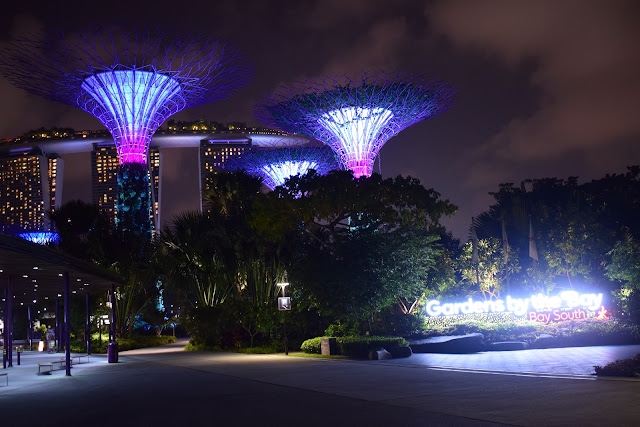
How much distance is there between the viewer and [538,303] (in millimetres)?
32938

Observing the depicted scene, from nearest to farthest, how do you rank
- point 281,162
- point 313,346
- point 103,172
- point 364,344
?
point 364,344
point 313,346
point 281,162
point 103,172

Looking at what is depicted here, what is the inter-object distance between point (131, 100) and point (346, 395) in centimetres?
3362

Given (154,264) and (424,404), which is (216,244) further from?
(424,404)

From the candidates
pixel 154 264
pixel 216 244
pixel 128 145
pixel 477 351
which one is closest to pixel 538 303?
pixel 477 351

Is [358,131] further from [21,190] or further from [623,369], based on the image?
[21,190]

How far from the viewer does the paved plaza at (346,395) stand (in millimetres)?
10500

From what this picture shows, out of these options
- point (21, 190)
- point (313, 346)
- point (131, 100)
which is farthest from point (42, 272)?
point (21, 190)

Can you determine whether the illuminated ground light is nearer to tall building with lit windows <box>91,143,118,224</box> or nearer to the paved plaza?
the paved plaza

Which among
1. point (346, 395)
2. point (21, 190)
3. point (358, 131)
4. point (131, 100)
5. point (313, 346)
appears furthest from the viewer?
point (21, 190)

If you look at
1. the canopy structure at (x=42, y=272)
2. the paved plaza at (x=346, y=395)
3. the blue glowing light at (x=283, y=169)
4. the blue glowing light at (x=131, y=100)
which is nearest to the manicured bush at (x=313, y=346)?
the paved plaza at (x=346, y=395)

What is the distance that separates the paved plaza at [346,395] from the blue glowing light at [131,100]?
24246mm

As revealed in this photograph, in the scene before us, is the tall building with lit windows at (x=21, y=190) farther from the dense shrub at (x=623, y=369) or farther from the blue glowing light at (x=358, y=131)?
the dense shrub at (x=623, y=369)

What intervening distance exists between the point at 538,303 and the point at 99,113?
1195 inches

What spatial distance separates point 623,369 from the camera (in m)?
14.1
